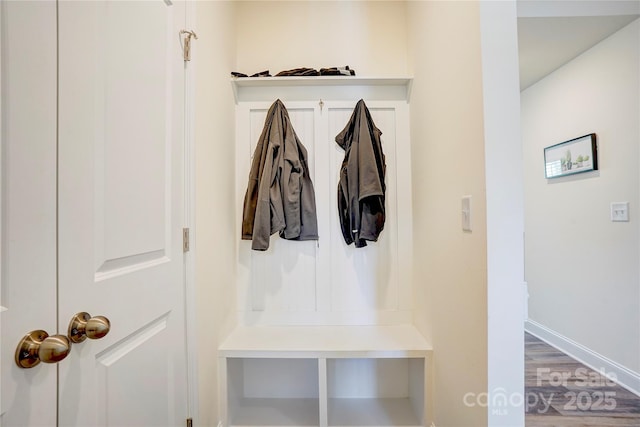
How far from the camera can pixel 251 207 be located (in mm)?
1547

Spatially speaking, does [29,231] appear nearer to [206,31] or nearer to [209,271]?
[209,271]

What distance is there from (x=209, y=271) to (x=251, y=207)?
445mm

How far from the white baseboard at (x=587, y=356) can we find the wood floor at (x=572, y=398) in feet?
0.14

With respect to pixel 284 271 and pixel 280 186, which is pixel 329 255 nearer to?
pixel 284 271

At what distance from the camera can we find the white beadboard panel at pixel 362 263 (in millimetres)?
1673

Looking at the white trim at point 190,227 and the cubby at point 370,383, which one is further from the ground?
the white trim at point 190,227

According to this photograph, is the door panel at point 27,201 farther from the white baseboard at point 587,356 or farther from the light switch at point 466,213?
the white baseboard at point 587,356

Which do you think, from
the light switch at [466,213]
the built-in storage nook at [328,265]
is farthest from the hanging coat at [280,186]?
the light switch at [466,213]

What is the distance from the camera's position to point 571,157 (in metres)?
2.18

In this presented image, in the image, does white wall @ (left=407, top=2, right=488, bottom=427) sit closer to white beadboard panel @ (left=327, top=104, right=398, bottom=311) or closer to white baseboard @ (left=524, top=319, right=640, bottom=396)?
white beadboard panel @ (left=327, top=104, right=398, bottom=311)

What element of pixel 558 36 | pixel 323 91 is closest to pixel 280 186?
pixel 323 91

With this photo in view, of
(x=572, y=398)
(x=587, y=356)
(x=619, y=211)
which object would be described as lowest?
(x=572, y=398)

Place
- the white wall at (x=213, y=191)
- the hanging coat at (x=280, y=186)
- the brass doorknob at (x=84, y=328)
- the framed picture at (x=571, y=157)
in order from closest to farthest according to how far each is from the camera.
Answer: the brass doorknob at (x=84, y=328), the white wall at (x=213, y=191), the hanging coat at (x=280, y=186), the framed picture at (x=571, y=157)

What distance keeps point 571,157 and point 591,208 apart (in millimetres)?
449
